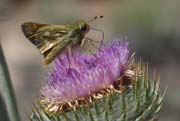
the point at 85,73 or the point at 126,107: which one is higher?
the point at 85,73

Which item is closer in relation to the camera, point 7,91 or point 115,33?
point 7,91

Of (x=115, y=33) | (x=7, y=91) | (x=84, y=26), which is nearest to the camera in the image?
(x=7, y=91)

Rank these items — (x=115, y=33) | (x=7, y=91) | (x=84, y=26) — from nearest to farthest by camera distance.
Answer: (x=7, y=91), (x=84, y=26), (x=115, y=33)

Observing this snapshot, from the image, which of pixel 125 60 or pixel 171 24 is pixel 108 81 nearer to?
pixel 125 60

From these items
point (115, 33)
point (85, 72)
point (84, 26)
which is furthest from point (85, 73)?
point (115, 33)

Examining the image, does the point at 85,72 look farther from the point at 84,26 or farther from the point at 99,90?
the point at 84,26

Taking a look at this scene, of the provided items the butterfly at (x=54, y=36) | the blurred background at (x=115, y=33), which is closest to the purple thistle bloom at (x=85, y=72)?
the butterfly at (x=54, y=36)

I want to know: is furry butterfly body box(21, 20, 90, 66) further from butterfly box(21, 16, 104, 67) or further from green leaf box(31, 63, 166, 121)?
green leaf box(31, 63, 166, 121)

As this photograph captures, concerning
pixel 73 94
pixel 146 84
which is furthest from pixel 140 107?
pixel 73 94
